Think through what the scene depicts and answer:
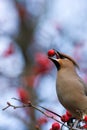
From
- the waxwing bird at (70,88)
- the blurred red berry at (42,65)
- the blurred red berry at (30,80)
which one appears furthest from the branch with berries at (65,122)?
the blurred red berry at (42,65)

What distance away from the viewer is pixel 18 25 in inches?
411

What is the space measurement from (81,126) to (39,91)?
342 centimetres

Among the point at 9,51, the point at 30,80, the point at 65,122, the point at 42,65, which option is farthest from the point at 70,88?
the point at 9,51

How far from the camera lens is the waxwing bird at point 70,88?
5.09 metres

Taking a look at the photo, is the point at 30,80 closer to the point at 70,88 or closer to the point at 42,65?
the point at 42,65

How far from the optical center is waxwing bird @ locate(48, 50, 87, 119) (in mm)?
5090

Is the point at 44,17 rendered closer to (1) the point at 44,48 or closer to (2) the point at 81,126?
(1) the point at 44,48

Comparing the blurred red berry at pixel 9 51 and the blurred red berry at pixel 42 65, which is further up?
the blurred red berry at pixel 9 51

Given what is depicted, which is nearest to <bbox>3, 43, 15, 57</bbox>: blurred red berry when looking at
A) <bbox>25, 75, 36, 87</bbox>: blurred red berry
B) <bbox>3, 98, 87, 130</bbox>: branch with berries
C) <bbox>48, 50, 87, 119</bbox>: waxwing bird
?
<bbox>25, 75, 36, 87</bbox>: blurred red berry

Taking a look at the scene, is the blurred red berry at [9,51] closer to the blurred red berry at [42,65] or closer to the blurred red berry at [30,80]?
the blurred red berry at [42,65]

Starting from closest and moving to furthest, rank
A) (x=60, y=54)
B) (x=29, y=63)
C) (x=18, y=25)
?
(x=60, y=54), (x=29, y=63), (x=18, y=25)

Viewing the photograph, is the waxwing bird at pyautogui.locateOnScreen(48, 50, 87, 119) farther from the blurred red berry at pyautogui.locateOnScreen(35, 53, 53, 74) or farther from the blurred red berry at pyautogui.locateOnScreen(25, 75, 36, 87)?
the blurred red berry at pyautogui.locateOnScreen(35, 53, 53, 74)

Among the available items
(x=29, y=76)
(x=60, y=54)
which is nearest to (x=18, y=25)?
(x=29, y=76)

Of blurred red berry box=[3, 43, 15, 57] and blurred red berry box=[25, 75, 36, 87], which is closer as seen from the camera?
blurred red berry box=[25, 75, 36, 87]
